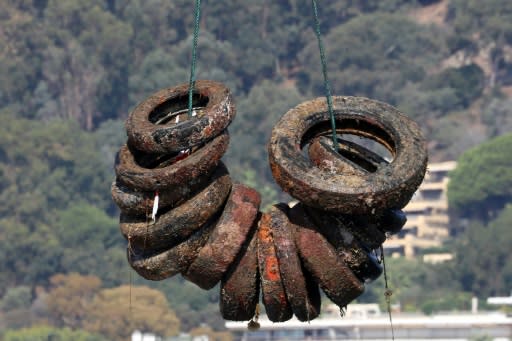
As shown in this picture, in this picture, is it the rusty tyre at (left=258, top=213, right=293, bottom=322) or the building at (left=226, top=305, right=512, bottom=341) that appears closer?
the rusty tyre at (left=258, top=213, right=293, bottom=322)

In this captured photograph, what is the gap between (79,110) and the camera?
145 m

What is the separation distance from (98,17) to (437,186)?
35.4 meters

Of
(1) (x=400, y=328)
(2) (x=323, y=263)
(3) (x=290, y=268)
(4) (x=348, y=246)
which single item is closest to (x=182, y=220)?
(3) (x=290, y=268)

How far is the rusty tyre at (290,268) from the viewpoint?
11531mm

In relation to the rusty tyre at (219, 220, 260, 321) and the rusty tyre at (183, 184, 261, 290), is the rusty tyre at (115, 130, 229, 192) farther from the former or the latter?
the rusty tyre at (219, 220, 260, 321)

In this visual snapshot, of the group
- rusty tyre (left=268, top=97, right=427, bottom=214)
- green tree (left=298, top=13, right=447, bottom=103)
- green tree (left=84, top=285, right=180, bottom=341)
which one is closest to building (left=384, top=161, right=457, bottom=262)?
green tree (left=298, top=13, right=447, bottom=103)

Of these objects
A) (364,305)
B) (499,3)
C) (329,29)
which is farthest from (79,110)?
(364,305)

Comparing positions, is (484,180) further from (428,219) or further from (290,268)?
(290,268)

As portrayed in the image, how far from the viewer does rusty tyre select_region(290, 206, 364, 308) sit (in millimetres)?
11523

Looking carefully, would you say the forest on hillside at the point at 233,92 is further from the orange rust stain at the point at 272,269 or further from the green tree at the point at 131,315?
the orange rust stain at the point at 272,269

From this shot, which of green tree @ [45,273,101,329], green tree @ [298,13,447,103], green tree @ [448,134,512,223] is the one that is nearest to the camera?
green tree @ [45,273,101,329]

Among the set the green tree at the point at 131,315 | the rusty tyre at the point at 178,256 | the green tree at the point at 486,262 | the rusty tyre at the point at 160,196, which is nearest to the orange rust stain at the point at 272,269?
the rusty tyre at the point at 178,256

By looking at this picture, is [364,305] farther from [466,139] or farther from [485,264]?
[466,139]

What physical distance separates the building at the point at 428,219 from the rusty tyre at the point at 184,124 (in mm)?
109973
